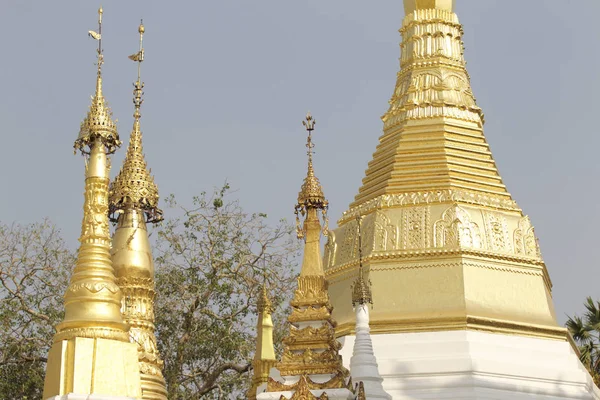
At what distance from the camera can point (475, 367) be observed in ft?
63.9

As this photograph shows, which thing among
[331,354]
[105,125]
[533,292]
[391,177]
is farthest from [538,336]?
[105,125]

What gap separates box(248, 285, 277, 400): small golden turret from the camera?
1861cm

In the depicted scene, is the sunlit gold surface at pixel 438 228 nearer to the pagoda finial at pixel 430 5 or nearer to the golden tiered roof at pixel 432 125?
the golden tiered roof at pixel 432 125

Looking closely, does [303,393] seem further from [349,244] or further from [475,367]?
[349,244]

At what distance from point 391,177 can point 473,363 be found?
439cm

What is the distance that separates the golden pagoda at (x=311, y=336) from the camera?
50.6 ft

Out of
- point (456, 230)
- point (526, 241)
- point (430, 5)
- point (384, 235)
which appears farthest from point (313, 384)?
point (430, 5)

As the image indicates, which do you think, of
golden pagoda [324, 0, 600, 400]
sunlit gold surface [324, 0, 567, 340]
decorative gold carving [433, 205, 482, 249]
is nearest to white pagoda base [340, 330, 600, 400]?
golden pagoda [324, 0, 600, 400]

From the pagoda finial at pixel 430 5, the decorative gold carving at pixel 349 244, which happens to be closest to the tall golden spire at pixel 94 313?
the decorative gold carving at pixel 349 244

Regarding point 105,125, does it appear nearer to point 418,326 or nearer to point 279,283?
point 418,326

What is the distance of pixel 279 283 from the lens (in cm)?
2516

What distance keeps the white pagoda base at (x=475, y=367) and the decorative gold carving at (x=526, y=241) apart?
1.77m

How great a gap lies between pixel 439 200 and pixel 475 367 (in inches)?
138

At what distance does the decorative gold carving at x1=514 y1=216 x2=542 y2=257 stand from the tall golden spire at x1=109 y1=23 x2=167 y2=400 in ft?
23.2
